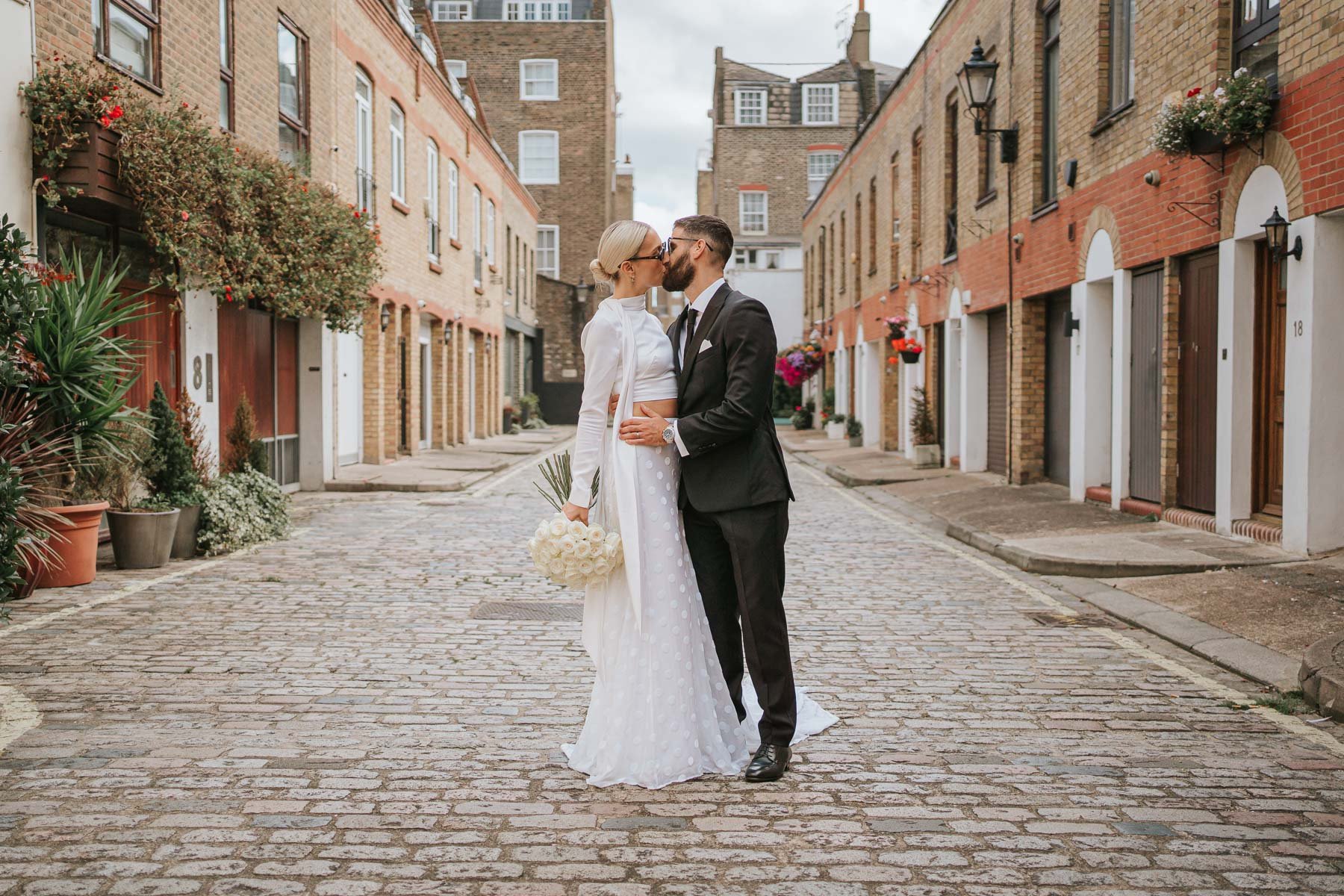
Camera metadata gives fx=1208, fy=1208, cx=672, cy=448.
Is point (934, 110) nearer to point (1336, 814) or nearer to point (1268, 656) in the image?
point (1268, 656)

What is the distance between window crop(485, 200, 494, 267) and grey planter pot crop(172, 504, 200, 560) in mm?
22956

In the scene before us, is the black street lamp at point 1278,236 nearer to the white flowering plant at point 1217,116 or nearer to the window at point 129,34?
the white flowering plant at point 1217,116

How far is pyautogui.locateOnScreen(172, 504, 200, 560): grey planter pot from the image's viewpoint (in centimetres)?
1002

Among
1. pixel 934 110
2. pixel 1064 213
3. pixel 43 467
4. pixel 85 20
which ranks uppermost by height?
pixel 934 110

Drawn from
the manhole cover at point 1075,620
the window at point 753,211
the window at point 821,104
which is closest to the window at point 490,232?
the window at point 753,211

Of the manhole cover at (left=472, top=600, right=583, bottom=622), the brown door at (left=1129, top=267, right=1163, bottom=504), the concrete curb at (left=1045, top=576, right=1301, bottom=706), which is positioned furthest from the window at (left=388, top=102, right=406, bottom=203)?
the concrete curb at (left=1045, top=576, right=1301, bottom=706)

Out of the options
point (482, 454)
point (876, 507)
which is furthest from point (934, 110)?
point (482, 454)

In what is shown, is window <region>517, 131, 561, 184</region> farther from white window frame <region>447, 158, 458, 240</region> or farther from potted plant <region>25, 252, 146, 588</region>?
potted plant <region>25, 252, 146, 588</region>

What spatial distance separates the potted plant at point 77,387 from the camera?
8.17 metres

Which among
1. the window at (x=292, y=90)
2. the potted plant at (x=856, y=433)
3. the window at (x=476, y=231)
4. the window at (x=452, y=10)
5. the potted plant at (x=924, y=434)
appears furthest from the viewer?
the window at (x=452, y=10)

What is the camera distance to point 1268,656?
6168 mm

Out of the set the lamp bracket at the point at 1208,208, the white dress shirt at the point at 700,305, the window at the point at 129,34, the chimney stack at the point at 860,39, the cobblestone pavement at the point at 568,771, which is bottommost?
the cobblestone pavement at the point at 568,771

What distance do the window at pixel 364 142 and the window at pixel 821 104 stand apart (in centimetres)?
3601

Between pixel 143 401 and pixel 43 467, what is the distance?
149 inches
